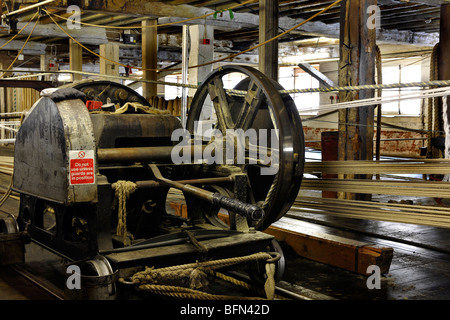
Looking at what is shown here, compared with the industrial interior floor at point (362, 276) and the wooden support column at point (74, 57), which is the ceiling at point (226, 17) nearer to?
the wooden support column at point (74, 57)

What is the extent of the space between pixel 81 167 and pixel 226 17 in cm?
687

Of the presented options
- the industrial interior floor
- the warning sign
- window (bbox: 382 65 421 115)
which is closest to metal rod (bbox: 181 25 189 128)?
the industrial interior floor

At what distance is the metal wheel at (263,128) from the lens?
11.5ft

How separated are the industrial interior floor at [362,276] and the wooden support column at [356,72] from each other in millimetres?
708

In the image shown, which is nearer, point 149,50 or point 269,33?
point 269,33

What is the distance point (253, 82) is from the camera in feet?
12.5

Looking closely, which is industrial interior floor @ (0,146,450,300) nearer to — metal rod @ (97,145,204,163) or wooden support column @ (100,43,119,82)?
metal rod @ (97,145,204,163)

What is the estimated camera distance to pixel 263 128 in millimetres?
4086

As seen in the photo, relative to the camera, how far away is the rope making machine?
10.5 ft

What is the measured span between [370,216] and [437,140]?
314 centimetres

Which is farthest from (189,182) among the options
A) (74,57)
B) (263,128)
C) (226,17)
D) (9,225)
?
(74,57)

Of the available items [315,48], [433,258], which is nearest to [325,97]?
[315,48]

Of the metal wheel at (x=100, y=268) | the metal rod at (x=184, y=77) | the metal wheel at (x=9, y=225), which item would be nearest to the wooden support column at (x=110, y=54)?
the metal rod at (x=184, y=77)

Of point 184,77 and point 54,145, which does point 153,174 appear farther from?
point 184,77
